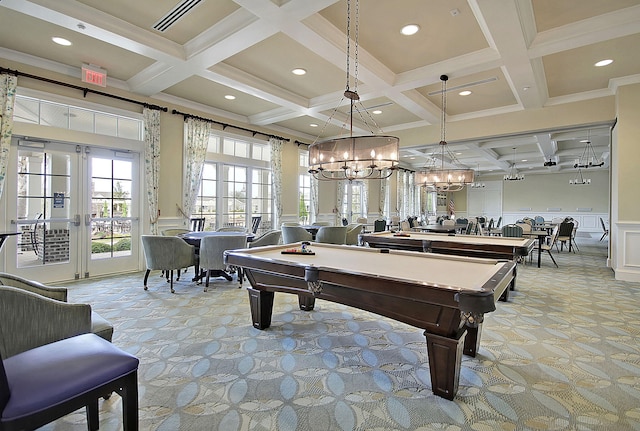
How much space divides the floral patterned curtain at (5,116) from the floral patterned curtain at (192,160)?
2.46 metres

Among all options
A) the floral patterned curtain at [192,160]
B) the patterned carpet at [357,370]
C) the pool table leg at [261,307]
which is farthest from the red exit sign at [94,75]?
the pool table leg at [261,307]

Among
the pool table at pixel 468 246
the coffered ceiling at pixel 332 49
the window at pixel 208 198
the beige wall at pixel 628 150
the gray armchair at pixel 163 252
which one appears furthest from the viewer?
the window at pixel 208 198

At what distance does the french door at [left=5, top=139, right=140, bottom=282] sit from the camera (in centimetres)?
450

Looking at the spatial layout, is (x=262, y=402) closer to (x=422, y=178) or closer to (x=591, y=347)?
(x=591, y=347)

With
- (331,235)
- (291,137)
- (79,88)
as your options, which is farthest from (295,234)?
(79,88)

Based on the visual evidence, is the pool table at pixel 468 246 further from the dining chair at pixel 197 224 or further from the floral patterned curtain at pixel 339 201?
the floral patterned curtain at pixel 339 201

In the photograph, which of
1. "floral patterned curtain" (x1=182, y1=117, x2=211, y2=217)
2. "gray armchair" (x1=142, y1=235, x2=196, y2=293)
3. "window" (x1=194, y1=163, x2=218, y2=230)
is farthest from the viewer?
"window" (x1=194, y1=163, x2=218, y2=230)

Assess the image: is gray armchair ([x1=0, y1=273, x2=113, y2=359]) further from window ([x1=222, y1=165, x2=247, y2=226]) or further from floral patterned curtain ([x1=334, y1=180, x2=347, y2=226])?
floral patterned curtain ([x1=334, y1=180, x2=347, y2=226])

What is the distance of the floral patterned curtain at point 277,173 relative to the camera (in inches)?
309

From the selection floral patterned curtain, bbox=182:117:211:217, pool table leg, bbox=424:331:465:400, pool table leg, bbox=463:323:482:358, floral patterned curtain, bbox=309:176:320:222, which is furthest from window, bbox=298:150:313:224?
pool table leg, bbox=424:331:465:400

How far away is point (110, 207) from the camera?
5395 mm

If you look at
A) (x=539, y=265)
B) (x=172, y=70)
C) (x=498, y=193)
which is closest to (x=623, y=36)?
(x=539, y=265)

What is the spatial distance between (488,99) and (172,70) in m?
5.58

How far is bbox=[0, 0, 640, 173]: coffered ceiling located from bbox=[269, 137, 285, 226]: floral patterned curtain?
1483 millimetres
